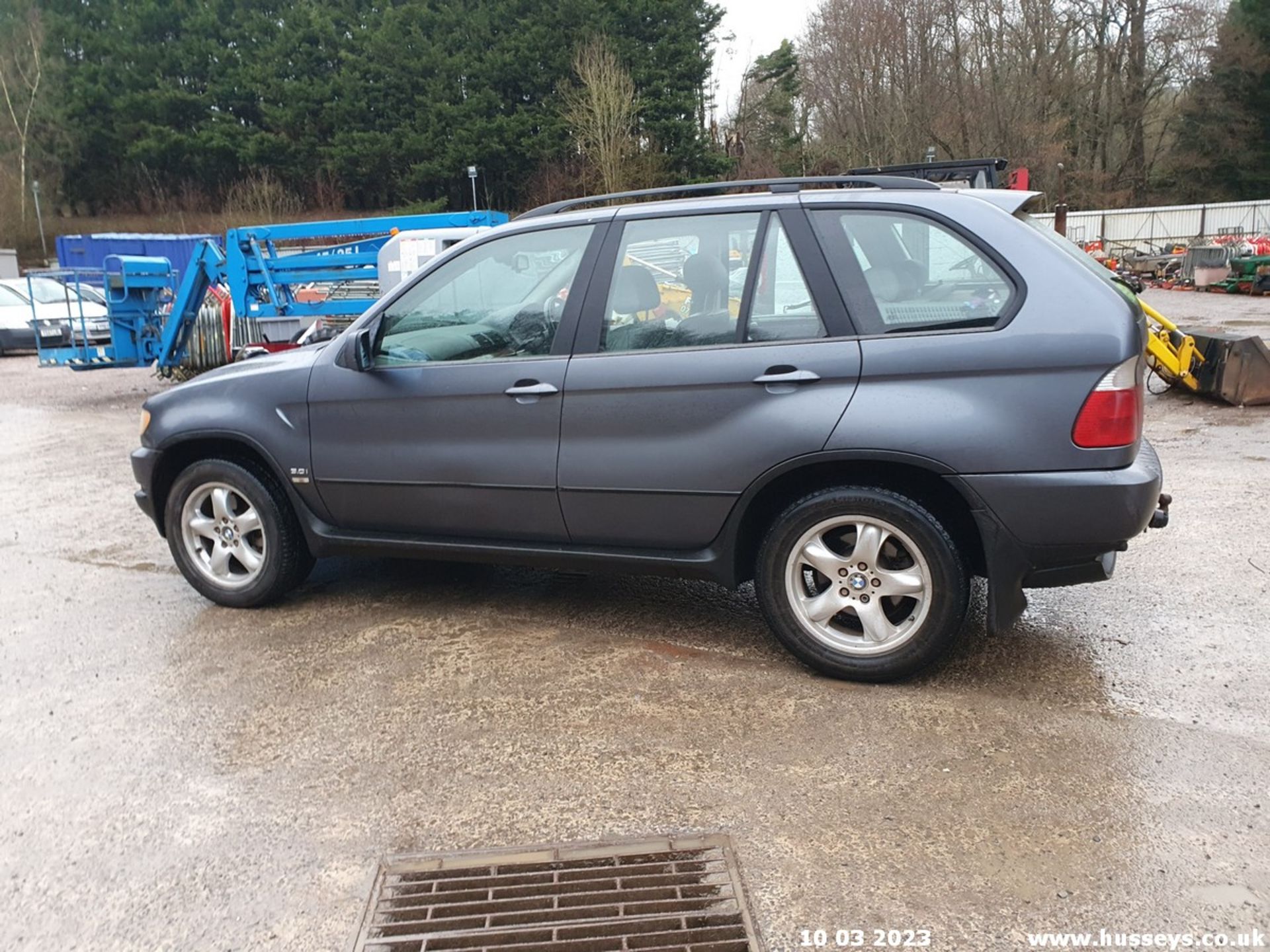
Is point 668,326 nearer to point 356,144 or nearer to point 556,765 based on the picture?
point 556,765

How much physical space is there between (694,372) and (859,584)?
1012 mm

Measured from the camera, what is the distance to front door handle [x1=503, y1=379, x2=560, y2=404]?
13.2 feet

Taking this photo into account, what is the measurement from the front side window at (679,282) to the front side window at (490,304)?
236 mm

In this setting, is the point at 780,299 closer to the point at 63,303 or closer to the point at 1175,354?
the point at 1175,354

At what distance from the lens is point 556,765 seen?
329 centimetres

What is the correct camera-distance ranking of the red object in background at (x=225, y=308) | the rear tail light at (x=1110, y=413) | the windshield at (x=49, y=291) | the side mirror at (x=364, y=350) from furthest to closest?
the windshield at (x=49, y=291)
the red object in background at (x=225, y=308)
the side mirror at (x=364, y=350)
the rear tail light at (x=1110, y=413)

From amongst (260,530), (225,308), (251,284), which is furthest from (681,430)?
(225,308)

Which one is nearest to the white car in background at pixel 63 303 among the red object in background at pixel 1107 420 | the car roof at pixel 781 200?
the car roof at pixel 781 200

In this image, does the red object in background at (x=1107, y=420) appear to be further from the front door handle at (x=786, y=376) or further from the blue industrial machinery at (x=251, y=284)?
the blue industrial machinery at (x=251, y=284)

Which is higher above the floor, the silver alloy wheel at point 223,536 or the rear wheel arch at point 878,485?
the rear wheel arch at point 878,485

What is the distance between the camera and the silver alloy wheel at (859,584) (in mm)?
3619

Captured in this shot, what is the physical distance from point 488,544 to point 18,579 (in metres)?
3.10

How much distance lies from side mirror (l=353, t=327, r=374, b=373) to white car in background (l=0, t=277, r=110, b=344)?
12143mm

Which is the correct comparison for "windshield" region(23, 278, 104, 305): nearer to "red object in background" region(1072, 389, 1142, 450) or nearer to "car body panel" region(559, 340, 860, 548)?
"car body panel" region(559, 340, 860, 548)
